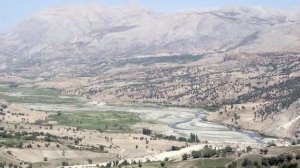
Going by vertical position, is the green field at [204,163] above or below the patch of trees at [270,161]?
below

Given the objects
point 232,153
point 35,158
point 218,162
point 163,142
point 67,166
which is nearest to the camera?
point 218,162

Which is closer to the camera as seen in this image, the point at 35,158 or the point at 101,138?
the point at 35,158

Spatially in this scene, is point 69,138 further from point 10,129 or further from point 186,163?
point 186,163

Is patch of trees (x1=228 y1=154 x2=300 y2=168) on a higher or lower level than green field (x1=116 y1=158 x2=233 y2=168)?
higher

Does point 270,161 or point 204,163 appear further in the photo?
point 204,163

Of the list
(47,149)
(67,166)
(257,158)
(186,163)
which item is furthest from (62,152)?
(257,158)

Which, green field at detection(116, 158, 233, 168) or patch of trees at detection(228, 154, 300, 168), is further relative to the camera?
green field at detection(116, 158, 233, 168)

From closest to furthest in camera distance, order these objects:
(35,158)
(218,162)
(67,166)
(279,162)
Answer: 1. (279,162)
2. (218,162)
3. (67,166)
4. (35,158)

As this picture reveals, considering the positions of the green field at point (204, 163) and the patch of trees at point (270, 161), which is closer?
the patch of trees at point (270, 161)

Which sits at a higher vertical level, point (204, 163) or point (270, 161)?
point (270, 161)

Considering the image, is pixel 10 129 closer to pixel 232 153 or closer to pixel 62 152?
pixel 62 152

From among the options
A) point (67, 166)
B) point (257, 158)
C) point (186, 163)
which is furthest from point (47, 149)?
point (257, 158)
